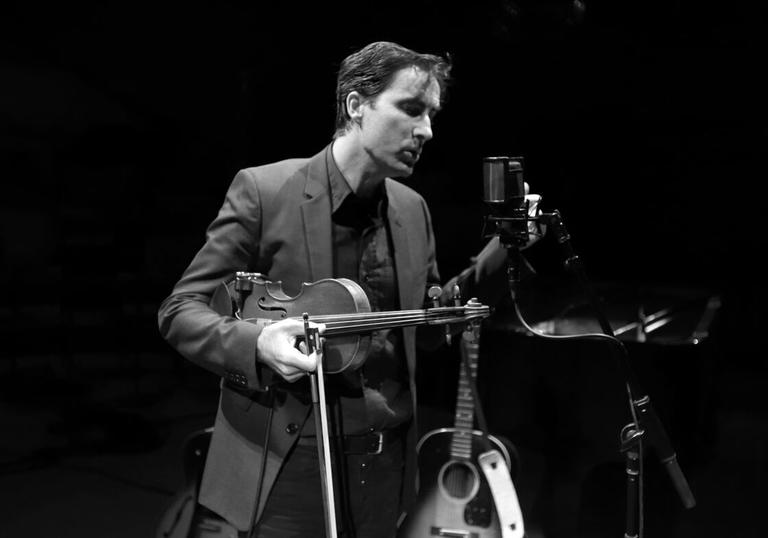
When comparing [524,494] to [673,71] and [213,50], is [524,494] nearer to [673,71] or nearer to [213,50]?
[673,71]

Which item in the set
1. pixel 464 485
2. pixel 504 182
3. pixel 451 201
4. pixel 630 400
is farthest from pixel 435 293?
pixel 451 201

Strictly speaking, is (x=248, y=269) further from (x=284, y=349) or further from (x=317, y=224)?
(x=284, y=349)

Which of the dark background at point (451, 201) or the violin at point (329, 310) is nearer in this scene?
the violin at point (329, 310)

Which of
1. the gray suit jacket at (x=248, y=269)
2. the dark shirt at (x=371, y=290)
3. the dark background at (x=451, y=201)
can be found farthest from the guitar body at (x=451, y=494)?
the gray suit jacket at (x=248, y=269)

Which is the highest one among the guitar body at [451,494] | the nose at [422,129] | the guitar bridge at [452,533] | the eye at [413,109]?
the eye at [413,109]

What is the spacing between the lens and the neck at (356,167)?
2041mm

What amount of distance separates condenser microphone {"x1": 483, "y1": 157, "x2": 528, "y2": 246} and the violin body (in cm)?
33

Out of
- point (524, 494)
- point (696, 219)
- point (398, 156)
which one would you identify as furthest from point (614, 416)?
point (398, 156)

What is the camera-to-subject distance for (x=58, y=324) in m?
A: 2.86

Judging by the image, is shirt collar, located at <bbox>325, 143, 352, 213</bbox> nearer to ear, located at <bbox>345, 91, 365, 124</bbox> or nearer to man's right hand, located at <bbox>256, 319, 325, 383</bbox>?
ear, located at <bbox>345, 91, 365, 124</bbox>

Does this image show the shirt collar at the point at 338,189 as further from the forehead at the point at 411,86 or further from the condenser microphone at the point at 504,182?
the condenser microphone at the point at 504,182

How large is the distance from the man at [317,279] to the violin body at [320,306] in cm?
6

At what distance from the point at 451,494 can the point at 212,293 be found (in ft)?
4.23

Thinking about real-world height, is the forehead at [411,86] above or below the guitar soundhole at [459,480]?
above
